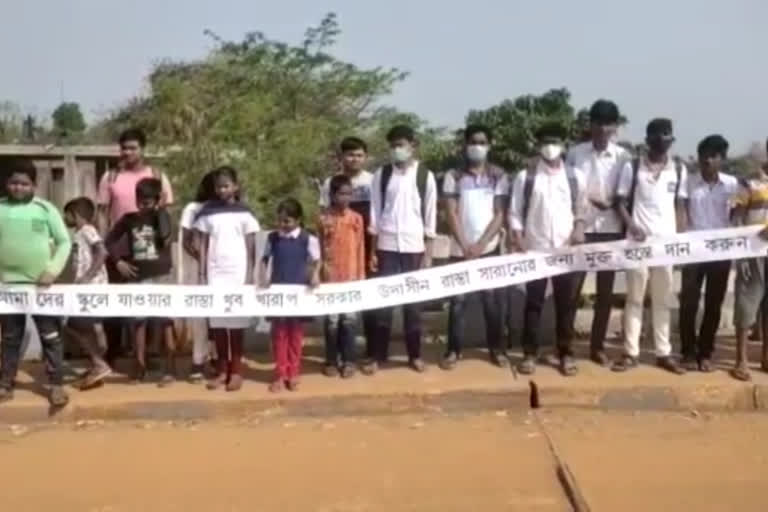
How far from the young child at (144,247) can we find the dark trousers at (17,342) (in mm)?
587

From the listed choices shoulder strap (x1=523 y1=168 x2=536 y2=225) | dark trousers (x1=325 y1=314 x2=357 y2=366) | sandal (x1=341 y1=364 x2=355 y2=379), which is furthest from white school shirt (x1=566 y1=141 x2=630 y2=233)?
sandal (x1=341 y1=364 x2=355 y2=379)

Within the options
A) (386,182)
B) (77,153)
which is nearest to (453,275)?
(386,182)

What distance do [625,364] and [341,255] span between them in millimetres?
2188

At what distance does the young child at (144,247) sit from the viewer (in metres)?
7.87

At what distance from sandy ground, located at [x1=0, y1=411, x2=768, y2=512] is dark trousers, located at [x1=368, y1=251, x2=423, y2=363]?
0.90 meters

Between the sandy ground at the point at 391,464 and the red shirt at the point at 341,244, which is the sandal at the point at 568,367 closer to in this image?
the sandy ground at the point at 391,464

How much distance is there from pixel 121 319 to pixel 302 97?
11.7m

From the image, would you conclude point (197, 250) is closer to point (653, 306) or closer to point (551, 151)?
point (551, 151)

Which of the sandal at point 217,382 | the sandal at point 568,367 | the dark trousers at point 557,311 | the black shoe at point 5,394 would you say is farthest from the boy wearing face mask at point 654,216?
the black shoe at point 5,394

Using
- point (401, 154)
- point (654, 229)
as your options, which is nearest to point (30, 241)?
point (401, 154)

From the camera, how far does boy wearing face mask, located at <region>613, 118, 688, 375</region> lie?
26.2 ft

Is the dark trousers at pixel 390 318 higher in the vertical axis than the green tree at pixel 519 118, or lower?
lower

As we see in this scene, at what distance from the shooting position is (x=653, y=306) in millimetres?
8266

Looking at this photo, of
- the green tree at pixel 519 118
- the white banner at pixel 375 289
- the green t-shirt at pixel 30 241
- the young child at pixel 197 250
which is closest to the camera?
the green t-shirt at pixel 30 241
